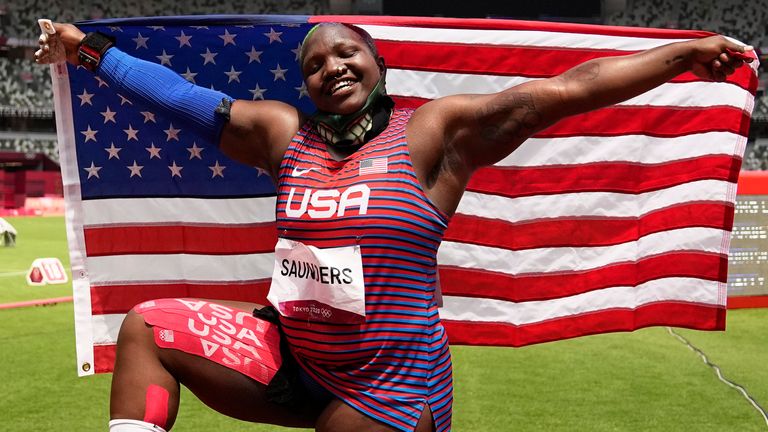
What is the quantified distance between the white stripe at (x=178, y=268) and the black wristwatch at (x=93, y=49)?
1172 millimetres

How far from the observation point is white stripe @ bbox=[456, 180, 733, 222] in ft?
13.2

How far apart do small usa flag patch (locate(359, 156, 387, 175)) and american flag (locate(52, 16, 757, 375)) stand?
158 centimetres

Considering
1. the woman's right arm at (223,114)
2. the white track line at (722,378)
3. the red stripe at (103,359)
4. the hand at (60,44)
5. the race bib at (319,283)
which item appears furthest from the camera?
the white track line at (722,378)

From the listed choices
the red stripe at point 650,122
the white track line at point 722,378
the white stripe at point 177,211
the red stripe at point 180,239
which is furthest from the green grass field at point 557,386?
the red stripe at point 650,122

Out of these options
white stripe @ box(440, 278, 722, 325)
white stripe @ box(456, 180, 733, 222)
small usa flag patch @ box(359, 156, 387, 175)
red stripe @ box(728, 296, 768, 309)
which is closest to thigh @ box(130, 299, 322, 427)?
small usa flag patch @ box(359, 156, 387, 175)

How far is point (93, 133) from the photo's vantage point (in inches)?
150

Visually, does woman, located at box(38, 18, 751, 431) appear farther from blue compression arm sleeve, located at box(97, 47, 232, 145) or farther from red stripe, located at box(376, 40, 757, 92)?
red stripe, located at box(376, 40, 757, 92)

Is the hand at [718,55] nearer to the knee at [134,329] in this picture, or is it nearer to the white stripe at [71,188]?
the knee at [134,329]

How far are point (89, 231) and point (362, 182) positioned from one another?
205cm

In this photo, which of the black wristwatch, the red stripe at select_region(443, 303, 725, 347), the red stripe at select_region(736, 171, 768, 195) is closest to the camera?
the black wristwatch

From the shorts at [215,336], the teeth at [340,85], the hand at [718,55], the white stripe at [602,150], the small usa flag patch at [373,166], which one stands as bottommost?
the shorts at [215,336]

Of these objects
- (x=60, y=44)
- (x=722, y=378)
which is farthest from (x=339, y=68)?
(x=722, y=378)

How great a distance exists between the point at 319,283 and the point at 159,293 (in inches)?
71.2

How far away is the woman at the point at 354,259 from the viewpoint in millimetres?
→ 2211
